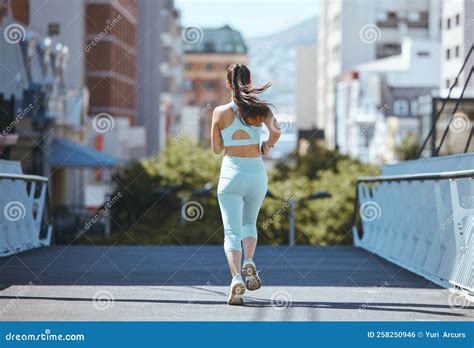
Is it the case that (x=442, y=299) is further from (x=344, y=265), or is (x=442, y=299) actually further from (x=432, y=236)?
(x=344, y=265)

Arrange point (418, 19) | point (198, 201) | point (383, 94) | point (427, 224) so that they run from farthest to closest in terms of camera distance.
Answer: point (418, 19), point (383, 94), point (198, 201), point (427, 224)

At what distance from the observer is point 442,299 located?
32.8 feet

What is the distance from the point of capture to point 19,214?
15977mm

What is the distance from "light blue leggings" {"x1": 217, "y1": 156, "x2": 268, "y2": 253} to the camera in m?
9.44

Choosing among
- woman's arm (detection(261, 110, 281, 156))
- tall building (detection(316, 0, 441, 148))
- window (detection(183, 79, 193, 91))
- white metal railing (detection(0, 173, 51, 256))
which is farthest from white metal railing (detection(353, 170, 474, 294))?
window (detection(183, 79, 193, 91))

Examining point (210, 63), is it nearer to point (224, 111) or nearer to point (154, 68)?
point (154, 68)

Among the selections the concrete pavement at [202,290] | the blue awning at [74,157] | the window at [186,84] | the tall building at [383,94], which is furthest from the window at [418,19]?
the concrete pavement at [202,290]

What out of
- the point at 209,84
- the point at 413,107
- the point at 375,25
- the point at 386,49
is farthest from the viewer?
the point at 209,84

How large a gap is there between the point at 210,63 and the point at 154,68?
310 feet

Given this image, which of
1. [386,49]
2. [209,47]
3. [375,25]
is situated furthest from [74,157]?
[209,47]

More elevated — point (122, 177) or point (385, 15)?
point (385, 15)
